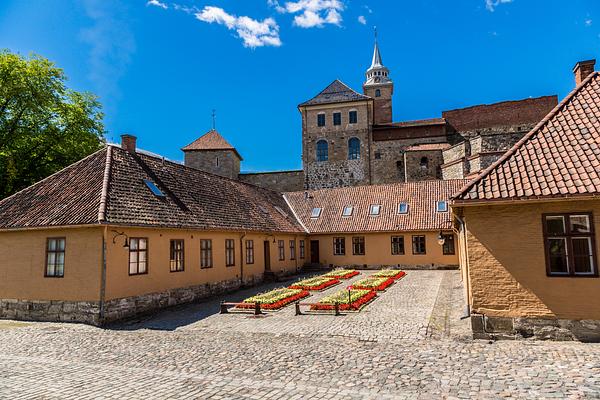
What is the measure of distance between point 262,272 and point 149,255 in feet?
28.6

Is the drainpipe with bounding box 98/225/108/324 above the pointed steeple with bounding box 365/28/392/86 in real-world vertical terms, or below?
below

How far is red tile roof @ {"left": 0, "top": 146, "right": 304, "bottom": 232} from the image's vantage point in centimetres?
1322

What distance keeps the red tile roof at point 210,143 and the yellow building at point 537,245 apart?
34059 millimetres

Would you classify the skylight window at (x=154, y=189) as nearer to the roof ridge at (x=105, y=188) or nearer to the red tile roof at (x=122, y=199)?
the red tile roof at (x=122, y=199)

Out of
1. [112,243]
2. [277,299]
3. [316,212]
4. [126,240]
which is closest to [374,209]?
[316,212]

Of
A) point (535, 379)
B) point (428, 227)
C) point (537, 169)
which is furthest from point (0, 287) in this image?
point (428, 227)

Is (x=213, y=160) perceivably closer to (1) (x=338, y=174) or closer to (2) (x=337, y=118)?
(1) (x=338, y=174)

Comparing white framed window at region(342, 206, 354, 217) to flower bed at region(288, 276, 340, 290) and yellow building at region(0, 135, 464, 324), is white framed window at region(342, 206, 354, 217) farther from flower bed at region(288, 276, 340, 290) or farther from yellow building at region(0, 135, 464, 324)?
flower bed at region(288, 276, 340, 290)

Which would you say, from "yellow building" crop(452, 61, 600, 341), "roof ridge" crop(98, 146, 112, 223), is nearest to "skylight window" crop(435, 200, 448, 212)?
"yellow building" crop(452, 61, 600, 341)

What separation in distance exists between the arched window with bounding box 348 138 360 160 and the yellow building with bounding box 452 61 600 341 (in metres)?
36.0

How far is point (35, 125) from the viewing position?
2477 cm

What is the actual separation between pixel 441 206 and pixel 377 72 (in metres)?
44.2

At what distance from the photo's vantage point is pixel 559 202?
29.1 feet

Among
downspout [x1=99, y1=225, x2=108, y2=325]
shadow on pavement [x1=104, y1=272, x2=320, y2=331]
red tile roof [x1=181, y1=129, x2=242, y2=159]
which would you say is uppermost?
red tile roof [x1=181, y1=129, x2=242, y2=159]
